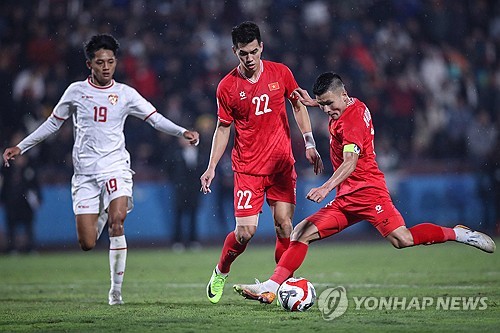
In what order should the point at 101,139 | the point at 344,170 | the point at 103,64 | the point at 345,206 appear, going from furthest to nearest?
1. the point at 101,139
2. the point at 103,64
3. the point at 345,206
4. the point at 344,170

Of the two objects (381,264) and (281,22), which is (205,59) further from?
(381,264)

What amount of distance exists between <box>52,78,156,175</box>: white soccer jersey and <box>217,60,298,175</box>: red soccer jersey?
0.94 metres

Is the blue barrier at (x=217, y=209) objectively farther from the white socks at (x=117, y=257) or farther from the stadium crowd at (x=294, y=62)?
the white socks at (x=117, y=257)

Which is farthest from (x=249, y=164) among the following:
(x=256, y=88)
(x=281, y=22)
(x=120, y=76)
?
(x=281, y=22)

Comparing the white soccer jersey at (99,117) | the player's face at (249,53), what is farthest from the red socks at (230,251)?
the player's face at (249,53)

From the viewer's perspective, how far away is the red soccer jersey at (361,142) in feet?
25.5

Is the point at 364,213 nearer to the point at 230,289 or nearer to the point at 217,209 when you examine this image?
the point at 230,289

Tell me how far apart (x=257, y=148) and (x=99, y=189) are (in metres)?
1.68

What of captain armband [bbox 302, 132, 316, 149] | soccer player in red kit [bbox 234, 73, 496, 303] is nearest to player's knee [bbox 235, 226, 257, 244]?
soccer player in red kit [bbox 234, 73, 496, 303]

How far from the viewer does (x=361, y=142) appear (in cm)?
771

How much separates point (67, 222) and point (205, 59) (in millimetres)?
4384

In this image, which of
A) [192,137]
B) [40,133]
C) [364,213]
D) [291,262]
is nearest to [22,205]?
[40,133]

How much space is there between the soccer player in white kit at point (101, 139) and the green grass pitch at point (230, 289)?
0.82 metres

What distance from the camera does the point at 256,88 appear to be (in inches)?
337
